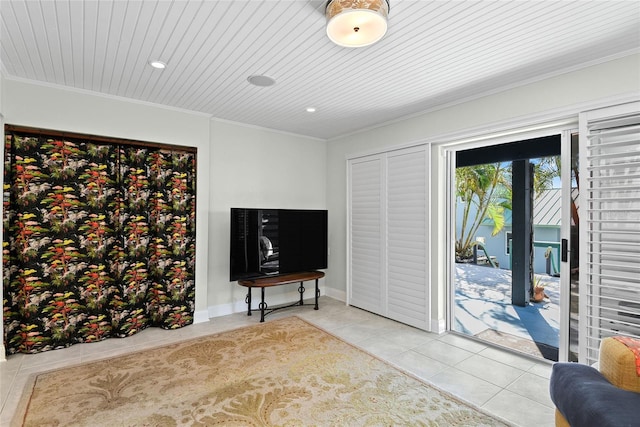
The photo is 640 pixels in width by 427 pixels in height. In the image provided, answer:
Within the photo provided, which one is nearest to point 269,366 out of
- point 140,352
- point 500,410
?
point 140,352

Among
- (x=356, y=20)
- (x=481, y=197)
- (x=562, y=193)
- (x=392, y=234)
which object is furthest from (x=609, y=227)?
(x=356, y=20)

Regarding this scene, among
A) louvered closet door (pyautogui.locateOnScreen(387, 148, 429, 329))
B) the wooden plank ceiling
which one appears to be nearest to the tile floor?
louvered closet door (pyautogui.locateOnScreen(387, 148, 429, 329))

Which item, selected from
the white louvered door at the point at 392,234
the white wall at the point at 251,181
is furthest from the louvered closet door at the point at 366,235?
the white wall at the point at 251,181

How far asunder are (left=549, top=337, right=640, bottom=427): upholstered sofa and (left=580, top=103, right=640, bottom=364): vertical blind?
103 cm

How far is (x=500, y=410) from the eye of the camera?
2074 mm

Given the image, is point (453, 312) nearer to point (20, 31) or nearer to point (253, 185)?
point (253, 185)

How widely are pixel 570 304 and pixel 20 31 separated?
4.50 m

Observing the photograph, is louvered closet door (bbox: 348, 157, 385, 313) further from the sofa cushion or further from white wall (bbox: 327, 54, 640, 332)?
the sofa cushion

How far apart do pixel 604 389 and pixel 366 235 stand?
3008 millimetres

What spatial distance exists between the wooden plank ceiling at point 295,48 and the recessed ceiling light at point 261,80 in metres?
0.08

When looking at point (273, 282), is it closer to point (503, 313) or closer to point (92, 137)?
point (92, 137)

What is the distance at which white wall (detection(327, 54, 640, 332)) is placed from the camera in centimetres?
230

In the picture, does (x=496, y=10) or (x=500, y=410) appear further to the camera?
(x=500, y=410)

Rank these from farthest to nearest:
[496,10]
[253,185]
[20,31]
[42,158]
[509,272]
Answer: [509,272]
[253,185]
[42,158]
[20,31]
[496,10]
